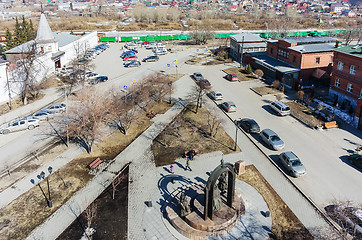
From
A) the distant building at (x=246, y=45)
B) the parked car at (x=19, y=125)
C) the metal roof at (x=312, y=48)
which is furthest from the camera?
the distant building at (x=246, y=45)

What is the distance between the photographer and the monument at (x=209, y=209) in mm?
17016

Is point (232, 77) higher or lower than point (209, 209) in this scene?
higher

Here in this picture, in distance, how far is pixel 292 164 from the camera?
2270cm

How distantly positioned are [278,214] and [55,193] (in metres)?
15.6

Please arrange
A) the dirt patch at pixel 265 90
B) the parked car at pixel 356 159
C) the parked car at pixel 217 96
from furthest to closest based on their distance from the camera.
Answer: the dirt patch at pixel 265 90 → the parked car at pixel 217 96 → the parked car at pixel 356 159

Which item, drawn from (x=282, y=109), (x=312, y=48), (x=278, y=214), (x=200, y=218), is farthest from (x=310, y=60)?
(x=200, y=218)

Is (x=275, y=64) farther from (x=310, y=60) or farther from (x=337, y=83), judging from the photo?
(x=337, y=83)

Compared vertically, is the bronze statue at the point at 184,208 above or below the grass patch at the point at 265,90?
below

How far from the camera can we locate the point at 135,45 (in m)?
71.6

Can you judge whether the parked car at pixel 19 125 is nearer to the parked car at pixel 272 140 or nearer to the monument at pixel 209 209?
the monument at pixel 209 209

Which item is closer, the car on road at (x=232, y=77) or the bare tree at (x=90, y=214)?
the bare tree at (x=90, y=214)

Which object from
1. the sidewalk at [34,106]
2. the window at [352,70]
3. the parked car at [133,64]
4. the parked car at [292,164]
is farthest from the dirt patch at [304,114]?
the sidewalk at [34,106]

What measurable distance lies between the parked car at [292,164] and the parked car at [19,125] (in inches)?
995

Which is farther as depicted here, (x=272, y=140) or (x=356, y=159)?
(x=272, y=140)
